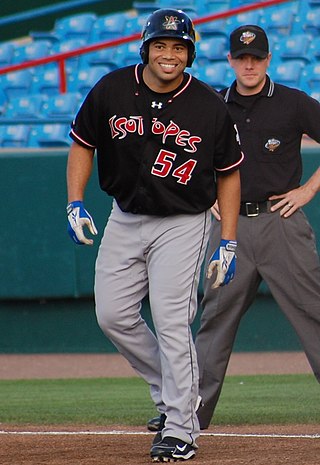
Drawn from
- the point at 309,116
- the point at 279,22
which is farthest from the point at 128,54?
the point at 309,116

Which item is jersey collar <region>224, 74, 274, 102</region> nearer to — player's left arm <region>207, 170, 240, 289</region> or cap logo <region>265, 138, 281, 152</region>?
cap logo <region>265, 138, 281, 152</region>

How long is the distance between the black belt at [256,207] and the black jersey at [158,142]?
0.70 m

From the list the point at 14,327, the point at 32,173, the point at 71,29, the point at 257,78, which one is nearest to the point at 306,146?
the point at 32,173

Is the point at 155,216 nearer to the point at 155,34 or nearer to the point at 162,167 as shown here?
the point at 162,167

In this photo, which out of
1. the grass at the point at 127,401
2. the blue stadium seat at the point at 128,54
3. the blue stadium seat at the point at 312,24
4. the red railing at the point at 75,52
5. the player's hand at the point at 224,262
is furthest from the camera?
the blue stadium seat at the point at 312,24

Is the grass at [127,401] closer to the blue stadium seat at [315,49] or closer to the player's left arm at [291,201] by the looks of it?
the player's left arm at [291,201]

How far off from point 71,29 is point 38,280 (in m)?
7.24

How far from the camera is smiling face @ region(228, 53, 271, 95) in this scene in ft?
16.6

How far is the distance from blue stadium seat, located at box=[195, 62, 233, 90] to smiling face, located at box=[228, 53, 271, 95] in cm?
756

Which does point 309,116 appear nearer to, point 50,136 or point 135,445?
point 135,445

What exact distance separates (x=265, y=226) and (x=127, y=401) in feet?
7.14

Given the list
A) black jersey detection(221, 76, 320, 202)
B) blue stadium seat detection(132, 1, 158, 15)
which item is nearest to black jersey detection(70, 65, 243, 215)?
black jersey detection(221, 76, 320, 202)

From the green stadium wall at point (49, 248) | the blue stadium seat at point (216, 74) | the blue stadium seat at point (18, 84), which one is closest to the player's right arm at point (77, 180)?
the green stadium wall at point (49, 248)

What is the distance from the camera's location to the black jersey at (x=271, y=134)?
5043 millimetres
